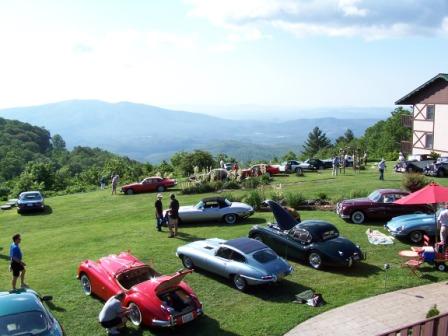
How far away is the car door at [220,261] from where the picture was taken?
13875 mm

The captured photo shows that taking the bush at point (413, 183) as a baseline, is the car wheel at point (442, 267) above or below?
below

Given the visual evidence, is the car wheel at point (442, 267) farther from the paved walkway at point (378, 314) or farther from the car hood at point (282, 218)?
the car hood at point (282, 218)

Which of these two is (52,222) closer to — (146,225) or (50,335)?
(146,225)

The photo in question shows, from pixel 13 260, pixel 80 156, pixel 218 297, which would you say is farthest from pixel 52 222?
pixel 80 156

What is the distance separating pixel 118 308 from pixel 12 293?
7.35 ft

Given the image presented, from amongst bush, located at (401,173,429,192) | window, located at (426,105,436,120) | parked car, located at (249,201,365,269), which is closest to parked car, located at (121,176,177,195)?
bush, located at (401,173,429,192)

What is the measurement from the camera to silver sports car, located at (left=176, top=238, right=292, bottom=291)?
42.9 feet

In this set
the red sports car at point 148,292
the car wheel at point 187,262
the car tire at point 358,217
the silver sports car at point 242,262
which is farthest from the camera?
the car tire at point 358,217

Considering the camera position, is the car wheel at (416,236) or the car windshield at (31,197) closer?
the car wheel at (416,236)

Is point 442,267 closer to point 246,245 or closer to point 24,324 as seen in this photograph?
point 246,245

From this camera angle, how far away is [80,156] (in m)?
108

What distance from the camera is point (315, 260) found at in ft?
49.4

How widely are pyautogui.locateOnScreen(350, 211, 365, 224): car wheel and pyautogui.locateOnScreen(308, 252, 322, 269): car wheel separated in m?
5.56

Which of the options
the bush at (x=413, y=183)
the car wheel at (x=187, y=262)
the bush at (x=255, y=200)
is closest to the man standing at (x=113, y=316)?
the car wheel at (x=187, y=262)
